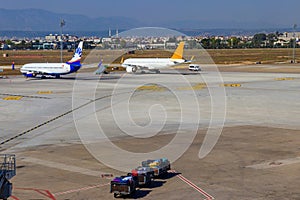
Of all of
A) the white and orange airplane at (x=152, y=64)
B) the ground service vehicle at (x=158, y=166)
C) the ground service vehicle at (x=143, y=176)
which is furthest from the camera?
the white and orange airplane at (x=152, y=64)

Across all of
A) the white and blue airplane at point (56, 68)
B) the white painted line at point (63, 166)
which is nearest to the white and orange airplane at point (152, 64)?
the white and blue airplane at point (56, 68)

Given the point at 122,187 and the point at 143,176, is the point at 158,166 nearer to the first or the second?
the point at 143,176

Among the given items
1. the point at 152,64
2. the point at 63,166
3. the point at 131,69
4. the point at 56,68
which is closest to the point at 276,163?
the point at 63,166

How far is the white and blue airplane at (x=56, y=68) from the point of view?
12038cm

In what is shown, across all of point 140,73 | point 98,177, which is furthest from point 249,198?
point 140,73

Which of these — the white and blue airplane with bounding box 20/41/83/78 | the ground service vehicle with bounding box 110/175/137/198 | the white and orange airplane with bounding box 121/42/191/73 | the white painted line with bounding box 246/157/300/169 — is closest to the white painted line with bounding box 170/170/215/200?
the ground service vehicle with bounding box 110/175/137/198

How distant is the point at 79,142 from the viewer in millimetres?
47625

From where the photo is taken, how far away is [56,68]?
398 ft

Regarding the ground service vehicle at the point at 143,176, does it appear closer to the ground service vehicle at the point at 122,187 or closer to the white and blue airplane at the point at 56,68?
the ground service vehicle at the point at 122,187

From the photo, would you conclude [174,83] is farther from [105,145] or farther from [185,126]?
[105,145]

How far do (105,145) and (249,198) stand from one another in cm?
1829

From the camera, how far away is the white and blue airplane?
120 meters

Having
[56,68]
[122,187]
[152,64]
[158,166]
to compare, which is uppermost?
[152,64]

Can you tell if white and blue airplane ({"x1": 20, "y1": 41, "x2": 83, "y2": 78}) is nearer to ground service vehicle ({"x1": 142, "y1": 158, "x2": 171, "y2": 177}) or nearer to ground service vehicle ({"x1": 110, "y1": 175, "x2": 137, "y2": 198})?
ground service vehicle ({"x1": 142, "y1": 158, "x2": 171, "y2": 177})
